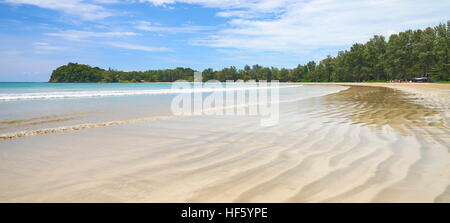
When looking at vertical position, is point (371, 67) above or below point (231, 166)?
above

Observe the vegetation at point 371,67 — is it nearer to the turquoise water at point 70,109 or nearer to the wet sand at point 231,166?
the turquoise water at point 70,109

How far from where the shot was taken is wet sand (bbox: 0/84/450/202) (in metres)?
2.69

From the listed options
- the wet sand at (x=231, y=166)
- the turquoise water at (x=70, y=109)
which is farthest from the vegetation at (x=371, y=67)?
the wet sand at (x=231, y=166)

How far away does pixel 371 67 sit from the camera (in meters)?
94.0

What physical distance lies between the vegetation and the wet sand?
256 feet

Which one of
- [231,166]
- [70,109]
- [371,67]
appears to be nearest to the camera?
[231,166]

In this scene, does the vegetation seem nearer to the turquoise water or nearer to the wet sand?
the turquoise water

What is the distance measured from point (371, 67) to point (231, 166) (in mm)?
104814

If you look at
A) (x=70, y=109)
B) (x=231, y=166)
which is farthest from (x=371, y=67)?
(x=231, y=166)

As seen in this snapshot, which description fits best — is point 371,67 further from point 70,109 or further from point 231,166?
point 231,166
